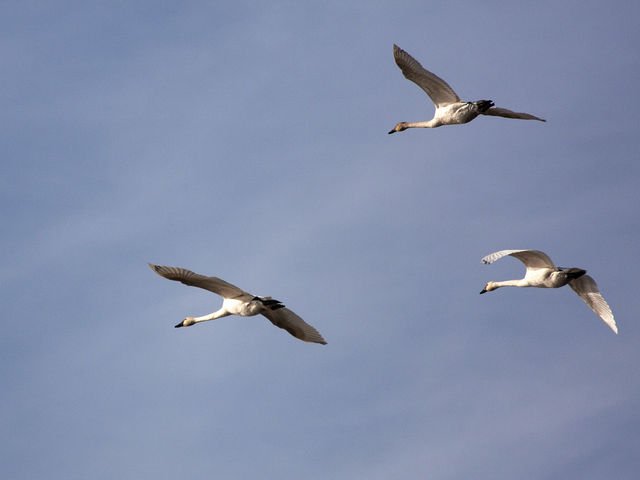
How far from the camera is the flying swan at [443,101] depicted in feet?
181

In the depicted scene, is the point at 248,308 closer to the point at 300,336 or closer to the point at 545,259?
the point at 300,336

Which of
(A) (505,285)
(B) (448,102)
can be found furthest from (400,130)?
(A) (505,285)

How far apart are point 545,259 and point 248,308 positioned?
41.5ft

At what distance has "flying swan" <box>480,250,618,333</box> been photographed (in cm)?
5456

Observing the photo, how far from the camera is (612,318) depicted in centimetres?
5544

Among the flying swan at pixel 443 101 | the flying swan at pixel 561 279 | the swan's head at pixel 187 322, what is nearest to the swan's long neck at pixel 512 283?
the flying swan at pixel 561 279

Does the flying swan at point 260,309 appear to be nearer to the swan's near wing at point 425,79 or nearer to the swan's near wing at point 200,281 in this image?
the swan's near wing at point 200,281

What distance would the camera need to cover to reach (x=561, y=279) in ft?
180

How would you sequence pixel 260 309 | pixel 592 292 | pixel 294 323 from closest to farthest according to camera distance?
1. pixel 260 309
2. pixel 294 323
3. pixel 592 292

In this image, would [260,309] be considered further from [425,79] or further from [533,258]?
[425,79]

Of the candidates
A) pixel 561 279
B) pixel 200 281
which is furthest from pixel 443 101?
pixel 200 281

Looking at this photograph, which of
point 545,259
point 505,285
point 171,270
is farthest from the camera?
point 505,285

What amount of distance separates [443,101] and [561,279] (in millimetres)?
9652

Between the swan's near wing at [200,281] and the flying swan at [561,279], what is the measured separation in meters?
11.6
